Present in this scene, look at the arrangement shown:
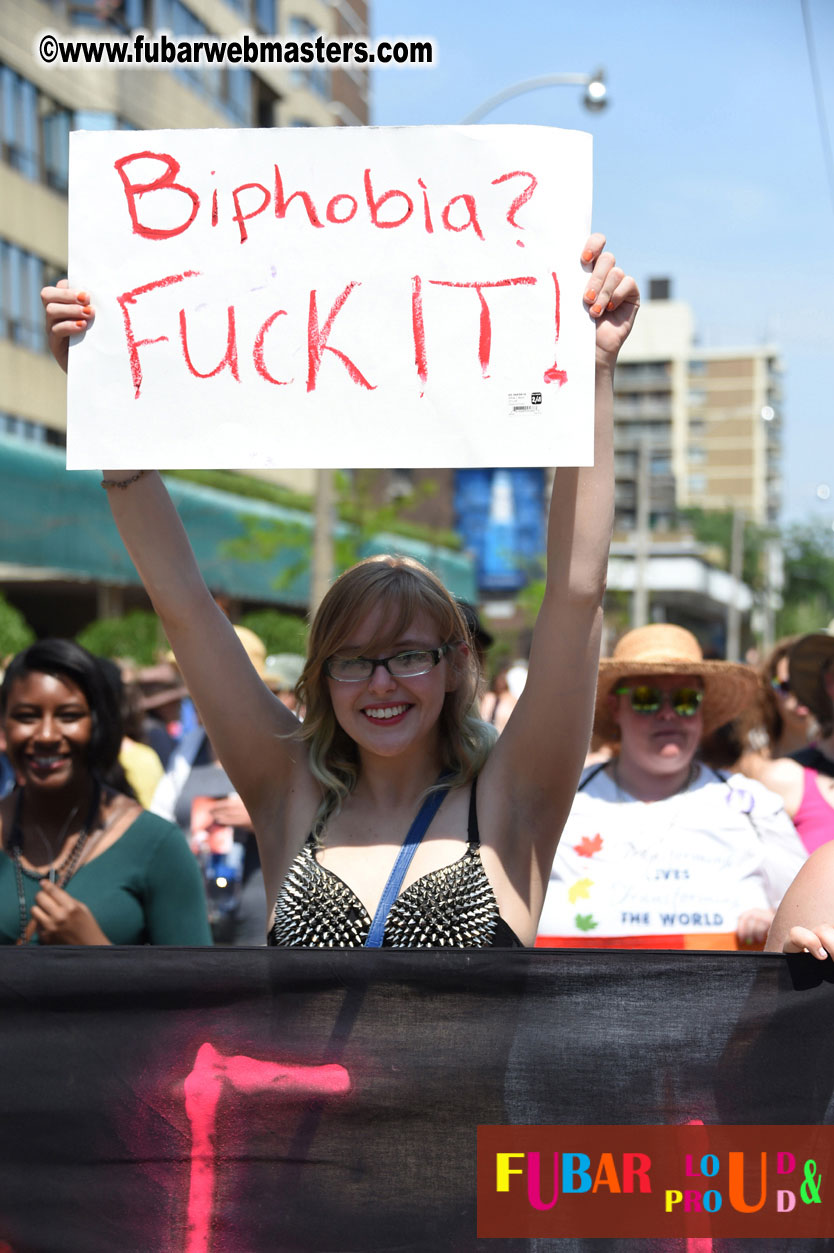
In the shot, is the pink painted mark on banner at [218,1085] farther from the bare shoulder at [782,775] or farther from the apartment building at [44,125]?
the apartment building at [44,125]

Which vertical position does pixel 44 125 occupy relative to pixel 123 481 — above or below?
above

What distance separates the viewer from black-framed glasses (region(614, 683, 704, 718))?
417 cm

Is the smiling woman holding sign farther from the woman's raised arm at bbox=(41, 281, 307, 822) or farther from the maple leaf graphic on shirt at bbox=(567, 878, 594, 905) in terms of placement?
the maple leaf graphic on shirt at bbox=(567, 878, 594, 905)

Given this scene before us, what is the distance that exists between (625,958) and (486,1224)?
437 mm

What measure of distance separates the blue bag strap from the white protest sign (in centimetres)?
60

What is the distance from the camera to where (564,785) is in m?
2.35

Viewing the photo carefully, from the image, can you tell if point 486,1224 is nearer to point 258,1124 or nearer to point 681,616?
point 258,1124

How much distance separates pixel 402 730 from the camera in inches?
94.6

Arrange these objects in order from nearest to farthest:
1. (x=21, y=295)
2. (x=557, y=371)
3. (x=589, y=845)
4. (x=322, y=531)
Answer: (x=557, y=371) → (x=589, y=845) → (x=322, y=531) → (x=21, y=295)

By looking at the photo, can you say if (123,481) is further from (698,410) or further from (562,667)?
(698,410)

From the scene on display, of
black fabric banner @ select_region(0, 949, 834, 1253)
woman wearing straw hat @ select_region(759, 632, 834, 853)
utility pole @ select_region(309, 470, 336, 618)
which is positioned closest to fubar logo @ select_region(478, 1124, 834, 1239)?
black fabric banner @ select_region(0, 949, 834, 1253)

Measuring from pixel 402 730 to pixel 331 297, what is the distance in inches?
29.1

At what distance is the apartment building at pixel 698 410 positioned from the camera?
11369 centimetres

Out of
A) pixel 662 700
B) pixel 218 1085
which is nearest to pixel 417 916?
pixel 218 1085
